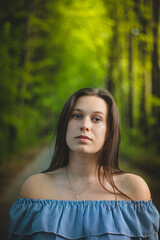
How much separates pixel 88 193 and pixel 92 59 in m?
2.07

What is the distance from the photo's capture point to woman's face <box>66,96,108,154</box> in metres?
0.98

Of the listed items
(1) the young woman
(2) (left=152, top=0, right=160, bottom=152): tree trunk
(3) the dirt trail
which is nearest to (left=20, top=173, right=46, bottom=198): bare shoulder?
(1) the young woman

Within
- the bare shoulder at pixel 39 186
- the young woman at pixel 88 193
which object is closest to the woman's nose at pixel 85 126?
the young woman at pixel 88 193

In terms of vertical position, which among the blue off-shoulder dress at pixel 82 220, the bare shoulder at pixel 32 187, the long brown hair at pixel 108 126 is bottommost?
the blue off-shoulder dress at pixel 82 220

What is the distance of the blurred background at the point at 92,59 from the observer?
1.95 metres

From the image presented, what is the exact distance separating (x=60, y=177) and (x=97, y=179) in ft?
0.73

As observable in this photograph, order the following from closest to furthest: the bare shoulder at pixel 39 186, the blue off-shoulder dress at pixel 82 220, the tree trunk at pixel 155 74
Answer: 1. the blue off-shoulder dress at pixel 82 220
2. the bare shoulder at pixel 39 186
3. the tree trunk at pixel 155 74

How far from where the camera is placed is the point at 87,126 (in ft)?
3.22

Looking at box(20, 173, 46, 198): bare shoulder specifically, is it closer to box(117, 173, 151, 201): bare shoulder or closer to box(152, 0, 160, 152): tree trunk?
box(117, 173, 151, 201): bare shoulder

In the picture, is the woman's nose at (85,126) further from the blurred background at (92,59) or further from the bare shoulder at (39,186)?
the blurred background at (92,59)

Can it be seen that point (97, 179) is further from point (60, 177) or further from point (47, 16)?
point (47, 16)

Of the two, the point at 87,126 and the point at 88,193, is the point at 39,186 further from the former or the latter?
the point at 87,126

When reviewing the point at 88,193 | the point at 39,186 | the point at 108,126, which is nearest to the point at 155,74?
the point at 108,126

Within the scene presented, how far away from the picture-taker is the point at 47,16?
2.39 metres
